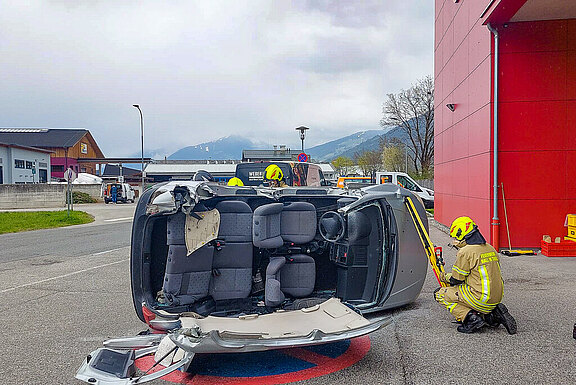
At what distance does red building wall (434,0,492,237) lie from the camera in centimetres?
1224

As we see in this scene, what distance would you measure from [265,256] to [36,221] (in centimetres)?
2118

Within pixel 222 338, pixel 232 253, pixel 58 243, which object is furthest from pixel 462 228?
pixel 58 243

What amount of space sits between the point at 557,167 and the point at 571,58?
2559 millimetres

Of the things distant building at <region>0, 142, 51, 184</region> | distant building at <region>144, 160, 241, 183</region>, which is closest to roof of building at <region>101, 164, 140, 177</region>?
distant building at <region>144, 160, 241, 183</region>

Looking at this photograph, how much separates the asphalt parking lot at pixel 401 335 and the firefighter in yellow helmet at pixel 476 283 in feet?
0.56

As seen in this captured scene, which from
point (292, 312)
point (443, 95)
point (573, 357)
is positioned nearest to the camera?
point (573, 357)

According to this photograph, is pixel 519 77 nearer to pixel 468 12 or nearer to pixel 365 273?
pixel 468 12

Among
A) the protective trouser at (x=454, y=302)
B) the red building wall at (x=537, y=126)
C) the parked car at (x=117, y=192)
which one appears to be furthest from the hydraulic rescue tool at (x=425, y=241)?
the parked car at (x=117, y=192)

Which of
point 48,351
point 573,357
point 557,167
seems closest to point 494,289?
point 573,357

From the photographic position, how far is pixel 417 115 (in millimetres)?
54219

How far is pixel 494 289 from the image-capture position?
5.29 metres

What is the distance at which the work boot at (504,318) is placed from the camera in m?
5.34

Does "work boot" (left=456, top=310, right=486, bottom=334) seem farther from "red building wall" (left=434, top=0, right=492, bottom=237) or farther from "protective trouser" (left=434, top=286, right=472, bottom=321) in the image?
"red building wall" (left=434, top=0, right=492, bottom=237)

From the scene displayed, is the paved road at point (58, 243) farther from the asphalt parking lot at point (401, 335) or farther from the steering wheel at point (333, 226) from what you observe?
the steering wheel at point (333, 226)
